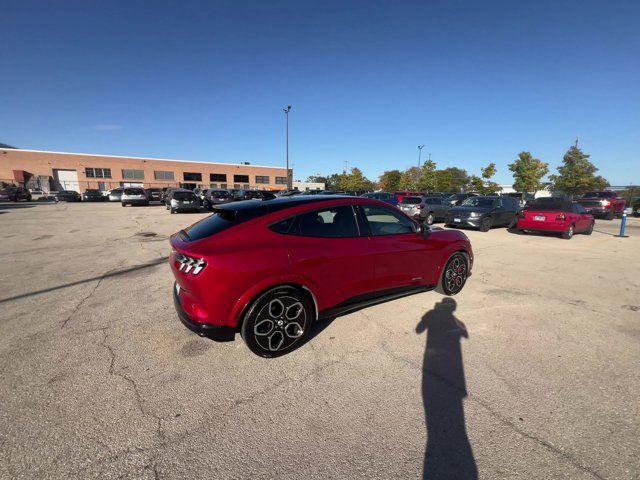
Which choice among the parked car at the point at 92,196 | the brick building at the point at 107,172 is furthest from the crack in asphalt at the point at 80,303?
the brick building at the point at 107,172

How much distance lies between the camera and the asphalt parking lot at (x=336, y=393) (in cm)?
193

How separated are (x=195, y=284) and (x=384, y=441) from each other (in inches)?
79.7

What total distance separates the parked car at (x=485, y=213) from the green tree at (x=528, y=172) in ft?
156

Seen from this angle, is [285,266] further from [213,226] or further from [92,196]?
[92,196]

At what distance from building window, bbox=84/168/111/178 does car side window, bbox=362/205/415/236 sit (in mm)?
63188

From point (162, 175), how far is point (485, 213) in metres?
59.2

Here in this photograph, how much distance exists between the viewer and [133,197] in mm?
24359

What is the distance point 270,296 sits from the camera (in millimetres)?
2977

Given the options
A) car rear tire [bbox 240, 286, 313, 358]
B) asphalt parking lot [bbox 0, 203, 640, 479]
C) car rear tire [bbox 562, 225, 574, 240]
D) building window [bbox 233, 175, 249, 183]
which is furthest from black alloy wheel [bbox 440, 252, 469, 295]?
building window [bbox 233, 175, 249, 183]

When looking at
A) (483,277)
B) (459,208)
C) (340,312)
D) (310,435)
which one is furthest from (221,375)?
(459,208)

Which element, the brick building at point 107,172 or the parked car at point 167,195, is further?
the brick building at point 107,172

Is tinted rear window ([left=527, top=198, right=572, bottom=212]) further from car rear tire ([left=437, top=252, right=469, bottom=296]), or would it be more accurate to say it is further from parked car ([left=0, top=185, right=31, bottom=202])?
parked car ([left=0, top=185, right=31, bottom=202])

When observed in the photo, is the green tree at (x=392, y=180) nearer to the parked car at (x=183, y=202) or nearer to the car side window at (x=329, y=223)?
the parked car at (x=183, y=202)

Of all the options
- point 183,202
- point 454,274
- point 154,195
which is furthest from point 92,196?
point 454,274
